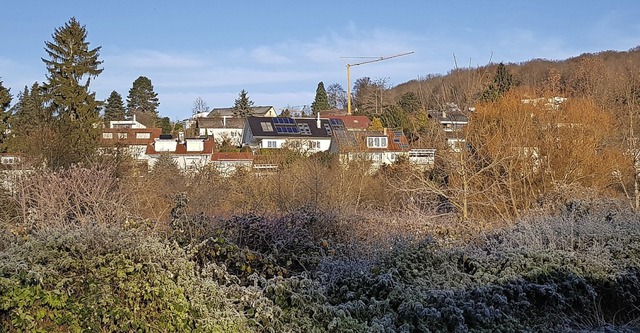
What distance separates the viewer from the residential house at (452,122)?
12.4 m

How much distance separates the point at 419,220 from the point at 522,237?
7.94 ft

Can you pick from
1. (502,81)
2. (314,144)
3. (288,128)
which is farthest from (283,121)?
(502,81)

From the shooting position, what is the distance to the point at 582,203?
33.6 feet

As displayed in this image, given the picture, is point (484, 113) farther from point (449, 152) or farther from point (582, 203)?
point (582, 203)

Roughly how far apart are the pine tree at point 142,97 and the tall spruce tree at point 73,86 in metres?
50.4

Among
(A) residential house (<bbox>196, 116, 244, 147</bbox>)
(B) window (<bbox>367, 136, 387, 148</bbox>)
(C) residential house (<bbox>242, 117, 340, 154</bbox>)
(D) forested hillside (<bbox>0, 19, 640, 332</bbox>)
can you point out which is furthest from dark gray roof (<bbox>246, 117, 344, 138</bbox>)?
(D) forested hillside (<bbox>0, 19, 640, 332</bbox>)

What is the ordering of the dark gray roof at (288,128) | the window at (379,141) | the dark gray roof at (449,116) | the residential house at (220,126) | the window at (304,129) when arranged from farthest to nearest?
1. the residential house at (220,126)
2. the window at (304,129)
3. the dark gray roof at (288,128)
4. the window at (379,141)
5. the dark gray roof at (449,116)

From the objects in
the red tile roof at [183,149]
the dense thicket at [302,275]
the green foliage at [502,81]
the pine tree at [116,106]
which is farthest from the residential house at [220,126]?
the dense thicket at [302,275]

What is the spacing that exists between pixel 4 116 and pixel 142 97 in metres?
52.3

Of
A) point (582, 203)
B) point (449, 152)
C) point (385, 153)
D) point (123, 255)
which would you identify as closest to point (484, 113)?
point (449, 152)

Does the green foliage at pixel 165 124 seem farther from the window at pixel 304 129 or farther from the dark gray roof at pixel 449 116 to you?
the dark gray roof at pixel 449 116

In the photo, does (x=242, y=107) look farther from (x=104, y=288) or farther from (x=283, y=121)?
(x=104, y=288)

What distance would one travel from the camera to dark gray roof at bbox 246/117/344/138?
51.6 m

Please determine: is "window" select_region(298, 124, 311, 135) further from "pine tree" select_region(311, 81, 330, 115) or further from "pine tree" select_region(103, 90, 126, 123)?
"pine tree" select_region(311, 81, 330, 115)
